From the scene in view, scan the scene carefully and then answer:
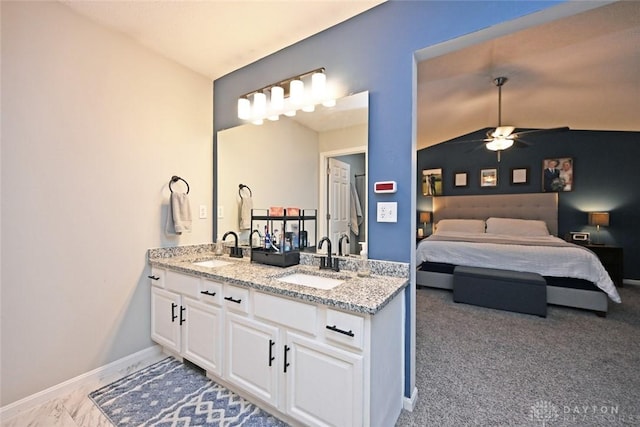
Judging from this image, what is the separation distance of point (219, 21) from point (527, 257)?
4146 mm

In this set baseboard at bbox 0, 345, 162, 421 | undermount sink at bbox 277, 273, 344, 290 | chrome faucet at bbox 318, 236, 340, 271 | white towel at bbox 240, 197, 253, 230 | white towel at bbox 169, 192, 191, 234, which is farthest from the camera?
white towel at bbox 240, 197, 253, 230

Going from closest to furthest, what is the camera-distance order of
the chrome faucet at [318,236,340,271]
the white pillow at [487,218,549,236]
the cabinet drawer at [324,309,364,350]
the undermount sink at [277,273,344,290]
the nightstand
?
the cabinet drawer at [324,309,364,350] → the undermount sink at [277,273,344,290] → the chrome faucet at [318,236,340,271] → the nightstand → the white pillow at [487,218,549,236]

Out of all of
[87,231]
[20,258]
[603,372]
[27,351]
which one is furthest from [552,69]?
[27,351]

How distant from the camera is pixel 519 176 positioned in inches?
205

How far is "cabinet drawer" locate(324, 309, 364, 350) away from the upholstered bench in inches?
112

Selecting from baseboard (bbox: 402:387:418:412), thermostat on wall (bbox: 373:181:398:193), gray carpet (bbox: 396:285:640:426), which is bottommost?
gray carpet (bbox: 396:285:640:426)

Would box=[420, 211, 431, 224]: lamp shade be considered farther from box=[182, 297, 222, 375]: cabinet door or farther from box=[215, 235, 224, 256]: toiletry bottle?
box=[182, 297, 222, 375]: cabinet door

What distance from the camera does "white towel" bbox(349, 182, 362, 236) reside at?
1.78 meters

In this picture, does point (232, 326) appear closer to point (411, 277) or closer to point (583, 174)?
point (411, 277)

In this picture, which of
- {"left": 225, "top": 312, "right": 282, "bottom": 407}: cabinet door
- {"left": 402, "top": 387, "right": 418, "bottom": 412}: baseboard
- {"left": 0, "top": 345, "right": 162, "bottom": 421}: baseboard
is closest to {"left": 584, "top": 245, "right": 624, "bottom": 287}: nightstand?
{"left": 402, "top": 387, "right": 418, "bottom": 412}: baseboard

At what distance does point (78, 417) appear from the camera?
151 cm

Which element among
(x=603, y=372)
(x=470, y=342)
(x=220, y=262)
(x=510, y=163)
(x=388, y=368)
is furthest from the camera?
(x=510, y=163)

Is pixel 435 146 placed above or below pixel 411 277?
above

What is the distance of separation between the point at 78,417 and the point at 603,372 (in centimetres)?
353
